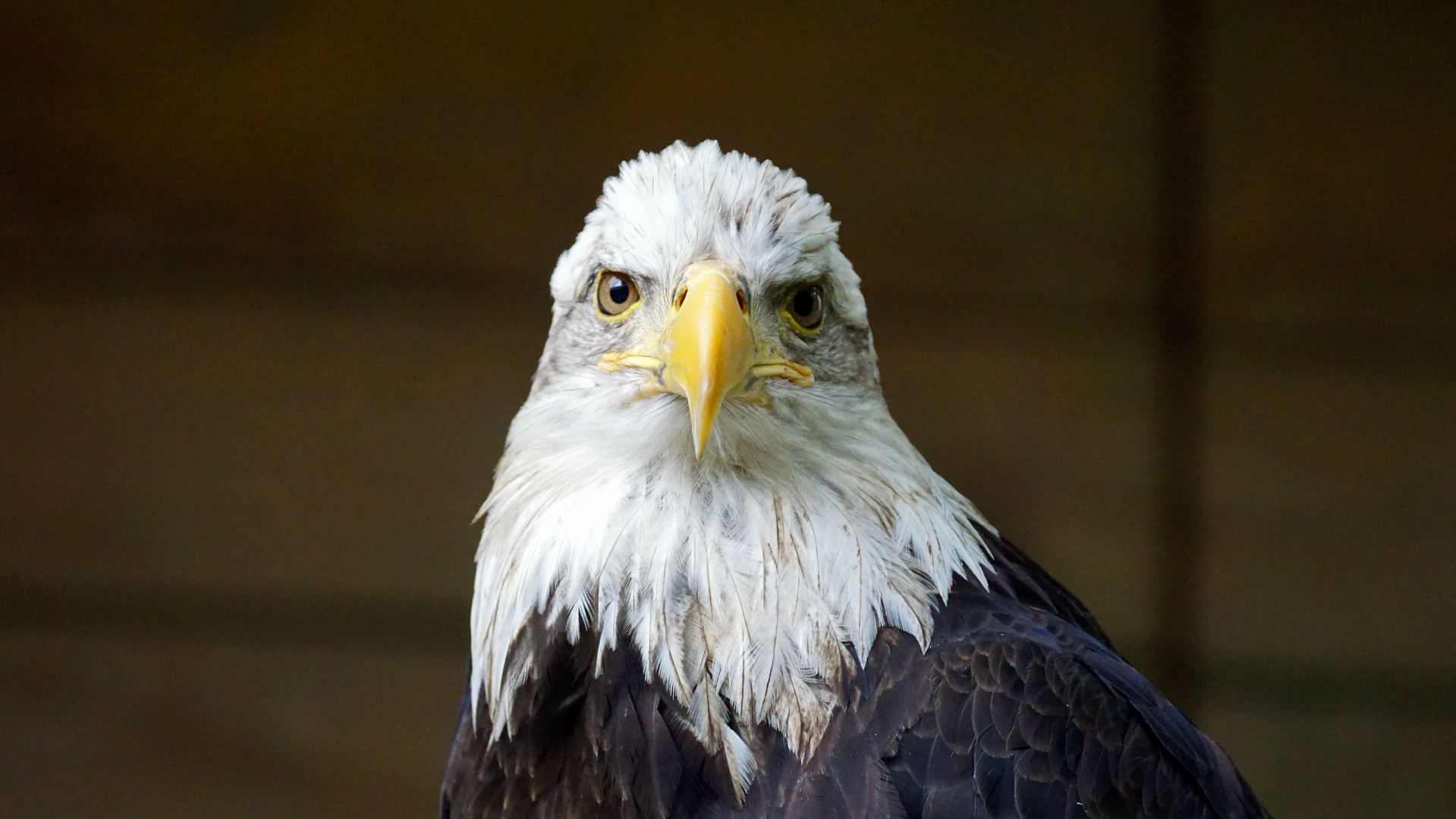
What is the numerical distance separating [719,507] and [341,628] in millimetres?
1919

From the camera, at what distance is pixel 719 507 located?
1359mm

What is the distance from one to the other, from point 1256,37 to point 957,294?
0.94 metres

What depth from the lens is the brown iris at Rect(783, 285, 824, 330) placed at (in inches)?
56.7

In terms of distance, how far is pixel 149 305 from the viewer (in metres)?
2.89

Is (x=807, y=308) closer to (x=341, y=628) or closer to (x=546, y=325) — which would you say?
(x=546, y=325)

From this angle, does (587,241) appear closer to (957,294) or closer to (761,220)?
(761,220)

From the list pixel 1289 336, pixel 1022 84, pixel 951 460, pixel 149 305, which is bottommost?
pixel 951 460

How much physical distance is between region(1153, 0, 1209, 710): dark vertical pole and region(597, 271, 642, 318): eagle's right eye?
1.88m

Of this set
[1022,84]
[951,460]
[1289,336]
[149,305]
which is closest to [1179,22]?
[1022,84]

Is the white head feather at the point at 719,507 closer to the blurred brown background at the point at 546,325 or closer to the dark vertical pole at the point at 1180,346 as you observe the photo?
the blurred brown background at the point at 546,325

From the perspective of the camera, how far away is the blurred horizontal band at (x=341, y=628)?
2951mm

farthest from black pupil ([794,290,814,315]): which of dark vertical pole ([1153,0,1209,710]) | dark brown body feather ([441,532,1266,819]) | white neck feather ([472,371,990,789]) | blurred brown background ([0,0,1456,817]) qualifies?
dark vertical pole ([1153,0,1209,710])

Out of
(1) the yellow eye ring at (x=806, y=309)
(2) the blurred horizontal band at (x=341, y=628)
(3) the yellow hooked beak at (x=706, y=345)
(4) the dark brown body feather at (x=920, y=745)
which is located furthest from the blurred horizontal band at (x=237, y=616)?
(3) the yellow hooked beak at (x=706, y=345)

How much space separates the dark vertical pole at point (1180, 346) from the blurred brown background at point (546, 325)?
0.02 metres
